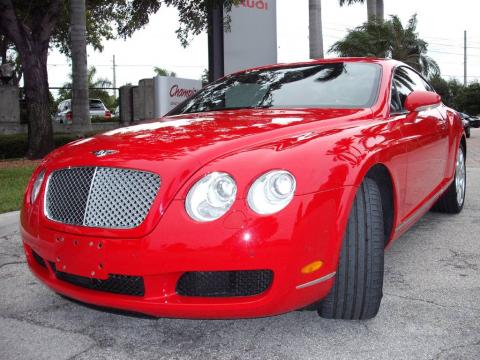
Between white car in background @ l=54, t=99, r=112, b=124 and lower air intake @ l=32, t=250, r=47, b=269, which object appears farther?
white car in background @ l=54, t=99, r=112, b=124

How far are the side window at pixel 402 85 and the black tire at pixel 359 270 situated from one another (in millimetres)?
1111

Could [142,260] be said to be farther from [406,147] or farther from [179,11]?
[179,11]

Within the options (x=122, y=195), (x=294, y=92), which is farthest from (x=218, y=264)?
(x=294, y=92)

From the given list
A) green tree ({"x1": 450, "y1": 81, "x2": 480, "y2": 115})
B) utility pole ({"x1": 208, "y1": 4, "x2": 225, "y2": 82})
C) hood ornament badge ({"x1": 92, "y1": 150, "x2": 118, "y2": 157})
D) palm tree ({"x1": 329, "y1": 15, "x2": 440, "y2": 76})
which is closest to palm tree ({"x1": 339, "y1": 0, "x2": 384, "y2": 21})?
palm tree ({"x1": 329, "y1": 15, "x2": 440, "y2": 76})

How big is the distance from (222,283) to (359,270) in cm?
71

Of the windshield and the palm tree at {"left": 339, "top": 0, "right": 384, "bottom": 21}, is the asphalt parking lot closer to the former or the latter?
the windshield

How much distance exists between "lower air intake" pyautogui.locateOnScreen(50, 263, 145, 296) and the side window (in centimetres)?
204

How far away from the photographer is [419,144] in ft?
11.9

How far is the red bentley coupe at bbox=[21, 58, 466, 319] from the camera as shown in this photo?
218 centimetres

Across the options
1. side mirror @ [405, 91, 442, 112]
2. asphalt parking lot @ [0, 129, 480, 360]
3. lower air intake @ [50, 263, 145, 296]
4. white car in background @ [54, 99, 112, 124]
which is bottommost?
asphalt parking lot @ [0, 129, 480, 360]

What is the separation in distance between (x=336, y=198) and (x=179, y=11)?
11.2m

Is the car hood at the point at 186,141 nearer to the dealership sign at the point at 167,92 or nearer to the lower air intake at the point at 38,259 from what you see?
the lower air intake at the point at 38,259

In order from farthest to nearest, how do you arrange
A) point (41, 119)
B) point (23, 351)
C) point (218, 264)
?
1. point (41, 119)
2. point (23, 351)
3. point (218, 264)

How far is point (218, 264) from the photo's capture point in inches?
84.7
